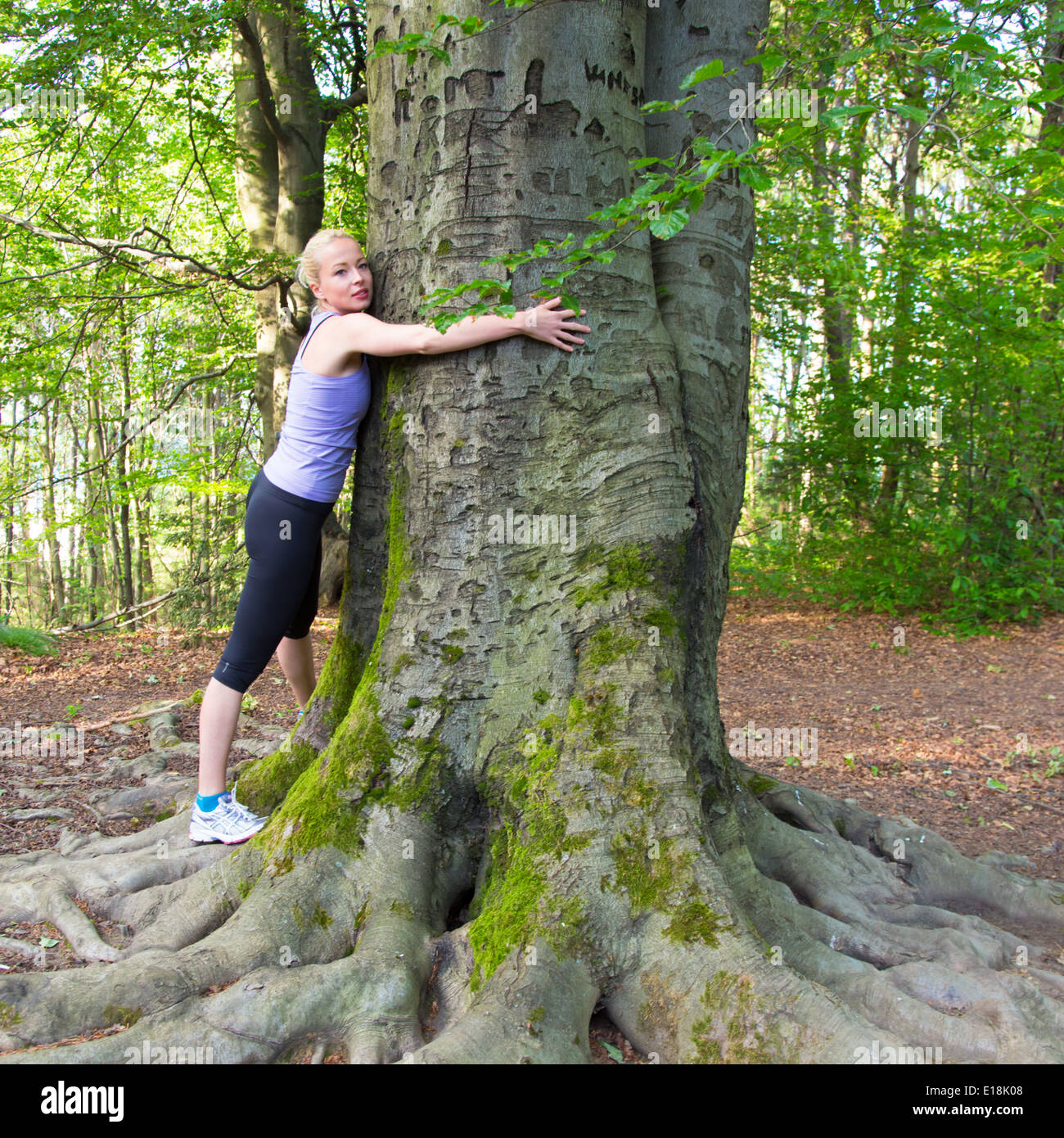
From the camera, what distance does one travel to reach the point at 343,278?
10.5 ft

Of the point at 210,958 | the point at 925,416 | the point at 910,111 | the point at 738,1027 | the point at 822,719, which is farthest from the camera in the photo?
the point at 925,416

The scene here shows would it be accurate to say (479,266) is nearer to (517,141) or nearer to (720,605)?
(517,141)

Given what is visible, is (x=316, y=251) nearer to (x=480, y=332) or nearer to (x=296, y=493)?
(x=480, y=332)

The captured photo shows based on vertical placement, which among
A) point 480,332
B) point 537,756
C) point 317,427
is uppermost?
point 480,332

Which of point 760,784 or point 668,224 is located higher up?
point 668,224

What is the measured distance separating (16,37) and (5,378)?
5.65 metres

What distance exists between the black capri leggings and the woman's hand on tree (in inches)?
42.2

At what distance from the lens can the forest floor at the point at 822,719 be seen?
15.4ft

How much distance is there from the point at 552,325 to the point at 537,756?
1.42 meters

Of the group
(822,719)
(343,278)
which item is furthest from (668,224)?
(822,719)

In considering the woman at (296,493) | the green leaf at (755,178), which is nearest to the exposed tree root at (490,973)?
the woman at (296,493)

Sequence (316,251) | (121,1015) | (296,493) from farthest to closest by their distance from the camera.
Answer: (296,493), (316,251), (121,1015)

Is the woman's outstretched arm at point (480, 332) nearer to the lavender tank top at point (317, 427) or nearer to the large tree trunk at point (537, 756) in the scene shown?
the large tree trunk at point (537, 756)

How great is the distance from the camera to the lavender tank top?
127 inches
